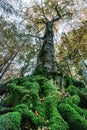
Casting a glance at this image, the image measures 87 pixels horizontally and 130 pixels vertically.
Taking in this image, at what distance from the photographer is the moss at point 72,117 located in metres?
4.35

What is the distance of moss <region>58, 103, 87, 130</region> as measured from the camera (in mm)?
4354

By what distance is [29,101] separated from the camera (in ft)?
16.1

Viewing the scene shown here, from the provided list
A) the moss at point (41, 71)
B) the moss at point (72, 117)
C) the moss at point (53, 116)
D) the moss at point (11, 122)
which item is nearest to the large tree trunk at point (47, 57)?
the moss at point (41, 71)

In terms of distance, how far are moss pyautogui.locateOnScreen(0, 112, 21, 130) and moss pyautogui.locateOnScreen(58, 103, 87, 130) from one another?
1.07m

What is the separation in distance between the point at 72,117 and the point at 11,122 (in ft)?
4.33

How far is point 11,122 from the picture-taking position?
3.84m

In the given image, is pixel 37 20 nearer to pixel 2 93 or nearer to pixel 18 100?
pixel 2 93

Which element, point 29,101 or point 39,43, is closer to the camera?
point 29,101

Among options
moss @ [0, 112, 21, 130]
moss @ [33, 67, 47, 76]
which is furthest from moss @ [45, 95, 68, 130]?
moss @ [33, 67, 47, 76]

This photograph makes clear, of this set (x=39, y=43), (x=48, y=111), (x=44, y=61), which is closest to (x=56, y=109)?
(x=48, y=111)

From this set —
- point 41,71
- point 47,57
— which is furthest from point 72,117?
point 47,57

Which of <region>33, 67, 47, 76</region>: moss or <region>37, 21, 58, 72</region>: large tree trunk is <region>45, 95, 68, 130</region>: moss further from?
<region>37, 21, 58, 72</region>: large tree trunk

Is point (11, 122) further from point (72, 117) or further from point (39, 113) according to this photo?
point (72, 117)

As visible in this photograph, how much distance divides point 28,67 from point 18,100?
1204cm
